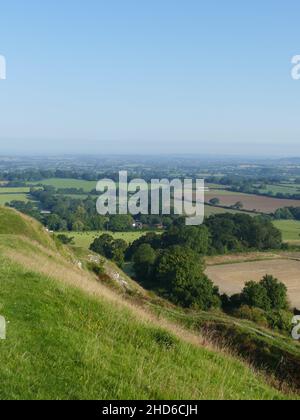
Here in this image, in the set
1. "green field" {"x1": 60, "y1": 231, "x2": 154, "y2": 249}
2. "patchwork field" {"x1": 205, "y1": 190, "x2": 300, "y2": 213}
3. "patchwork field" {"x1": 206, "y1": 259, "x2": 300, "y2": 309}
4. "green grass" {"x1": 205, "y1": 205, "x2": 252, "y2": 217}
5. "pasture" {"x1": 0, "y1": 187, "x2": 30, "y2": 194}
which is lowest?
"patchwork field" {"x1": 206, "y1": 259, "x2": 300, "y2": 309}

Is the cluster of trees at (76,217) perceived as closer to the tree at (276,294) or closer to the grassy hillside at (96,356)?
the tree at (276,294)

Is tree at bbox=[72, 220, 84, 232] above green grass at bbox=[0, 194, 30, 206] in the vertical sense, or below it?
below

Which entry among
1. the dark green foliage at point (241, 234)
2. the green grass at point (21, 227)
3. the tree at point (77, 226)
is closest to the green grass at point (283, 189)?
the dark green foliage at point (241, 234)

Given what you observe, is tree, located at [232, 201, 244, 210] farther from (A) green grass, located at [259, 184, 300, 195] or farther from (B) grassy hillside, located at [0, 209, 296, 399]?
(B) grassy hillside, located at [0, 209, 296, 399]

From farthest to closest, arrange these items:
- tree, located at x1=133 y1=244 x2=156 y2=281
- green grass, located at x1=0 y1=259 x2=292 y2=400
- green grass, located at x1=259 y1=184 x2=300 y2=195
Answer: green grass, located at x1=259 y1=184 x2=300 y2=195
tree, located at x1=133 y1=244 x2=156 y2=281
green grass, located at x1=0 y1=259 x2=292 y2=400

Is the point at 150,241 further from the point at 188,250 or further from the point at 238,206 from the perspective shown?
the point at 238,206

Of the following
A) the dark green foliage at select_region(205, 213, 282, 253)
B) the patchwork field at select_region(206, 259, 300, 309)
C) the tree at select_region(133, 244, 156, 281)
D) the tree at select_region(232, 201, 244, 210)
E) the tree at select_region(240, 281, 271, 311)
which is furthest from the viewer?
the tree at select_region(232, 201, 244, 210)

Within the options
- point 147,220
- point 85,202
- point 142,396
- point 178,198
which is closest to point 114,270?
point 142,396

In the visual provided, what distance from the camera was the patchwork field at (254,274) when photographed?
60.8 meters

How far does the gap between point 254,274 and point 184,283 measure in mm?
22448

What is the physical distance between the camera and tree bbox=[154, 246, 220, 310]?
4822 centimetres

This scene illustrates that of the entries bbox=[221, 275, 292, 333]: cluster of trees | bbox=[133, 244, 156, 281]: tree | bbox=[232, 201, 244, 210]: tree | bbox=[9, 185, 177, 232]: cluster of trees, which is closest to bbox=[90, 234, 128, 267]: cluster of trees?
bbox=[133, 244, 156, 281]: tree

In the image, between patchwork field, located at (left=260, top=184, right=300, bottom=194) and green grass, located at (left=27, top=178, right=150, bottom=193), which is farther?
green grass, located at (left=27, top=178, right=150, bottom=193)

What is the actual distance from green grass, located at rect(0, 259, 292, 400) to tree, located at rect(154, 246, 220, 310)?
35.2 m
